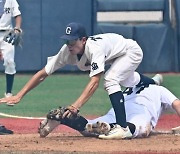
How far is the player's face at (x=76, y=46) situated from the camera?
294 inches

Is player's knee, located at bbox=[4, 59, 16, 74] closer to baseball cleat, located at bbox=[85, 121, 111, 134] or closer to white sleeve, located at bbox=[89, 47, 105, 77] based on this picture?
baseball cleat, located at bbox=[85, 121, 111, 134]

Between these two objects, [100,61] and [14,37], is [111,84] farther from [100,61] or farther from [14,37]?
[14,37]

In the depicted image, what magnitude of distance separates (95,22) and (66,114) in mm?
10208

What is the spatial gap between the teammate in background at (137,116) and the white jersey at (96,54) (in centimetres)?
59

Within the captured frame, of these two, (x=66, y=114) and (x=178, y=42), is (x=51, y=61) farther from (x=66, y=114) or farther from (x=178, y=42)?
(x=178, y=42)

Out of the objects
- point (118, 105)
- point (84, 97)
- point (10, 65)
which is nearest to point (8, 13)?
point (10, 65)

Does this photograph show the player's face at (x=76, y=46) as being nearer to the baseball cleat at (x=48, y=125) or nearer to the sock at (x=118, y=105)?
the sock at (x=118, y=105)

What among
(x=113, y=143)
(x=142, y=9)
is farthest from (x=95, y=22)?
(x=113, y=143)

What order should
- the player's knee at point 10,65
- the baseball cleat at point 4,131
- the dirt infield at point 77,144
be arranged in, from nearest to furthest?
the dirt infield at point 77,144, the baseball cleat at point 4,131, the player's knee at point 10,65

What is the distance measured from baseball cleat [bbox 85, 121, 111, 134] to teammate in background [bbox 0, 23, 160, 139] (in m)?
0.07

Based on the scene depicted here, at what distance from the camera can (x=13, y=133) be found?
8641 millimetres

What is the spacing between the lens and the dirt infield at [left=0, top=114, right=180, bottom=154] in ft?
22.4

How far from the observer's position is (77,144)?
731 cm

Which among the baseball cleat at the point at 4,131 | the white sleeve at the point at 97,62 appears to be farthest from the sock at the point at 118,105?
the baseball cleat at the point at 4,131
